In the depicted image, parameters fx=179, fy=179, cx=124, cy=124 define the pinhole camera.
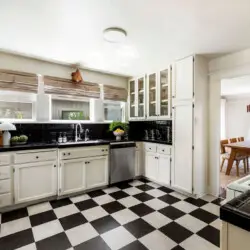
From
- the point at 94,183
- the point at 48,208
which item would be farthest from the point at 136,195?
the point at 48,208

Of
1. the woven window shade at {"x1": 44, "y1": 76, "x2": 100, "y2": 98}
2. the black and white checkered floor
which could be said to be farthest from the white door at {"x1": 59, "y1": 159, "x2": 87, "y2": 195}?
the woven window shade at {"x1": 44, "y1": 76, "x2": 100, "y2": 98}

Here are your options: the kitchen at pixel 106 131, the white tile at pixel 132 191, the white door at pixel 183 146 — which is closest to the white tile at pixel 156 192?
the kitchen at pixel 106 131

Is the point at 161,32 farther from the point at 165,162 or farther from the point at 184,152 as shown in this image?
the point at 165,162

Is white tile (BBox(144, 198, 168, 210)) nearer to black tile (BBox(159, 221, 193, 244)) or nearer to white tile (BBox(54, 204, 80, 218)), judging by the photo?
black tile (BBox(159, 221, 193, 244))

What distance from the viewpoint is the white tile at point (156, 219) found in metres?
2.06

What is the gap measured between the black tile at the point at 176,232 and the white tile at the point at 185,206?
408 mm

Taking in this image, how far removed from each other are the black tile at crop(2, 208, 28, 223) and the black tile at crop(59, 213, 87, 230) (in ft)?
1.79

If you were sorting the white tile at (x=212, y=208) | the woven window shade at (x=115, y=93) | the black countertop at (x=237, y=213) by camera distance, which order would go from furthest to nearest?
1. the woven window shade at (x=115, y=93)
2. the white tile at (x=212, y=208)
3. the black countertop at (x=237, y=213)

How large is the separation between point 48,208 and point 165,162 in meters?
1.98

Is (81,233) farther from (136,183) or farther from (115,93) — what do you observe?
(115,93)

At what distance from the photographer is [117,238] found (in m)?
1.82

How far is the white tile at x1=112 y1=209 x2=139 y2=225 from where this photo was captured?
2.15 m

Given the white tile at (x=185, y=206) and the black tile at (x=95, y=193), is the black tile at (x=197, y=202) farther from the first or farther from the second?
the black tile at (x=95, y=193)

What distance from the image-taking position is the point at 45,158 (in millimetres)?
2611
